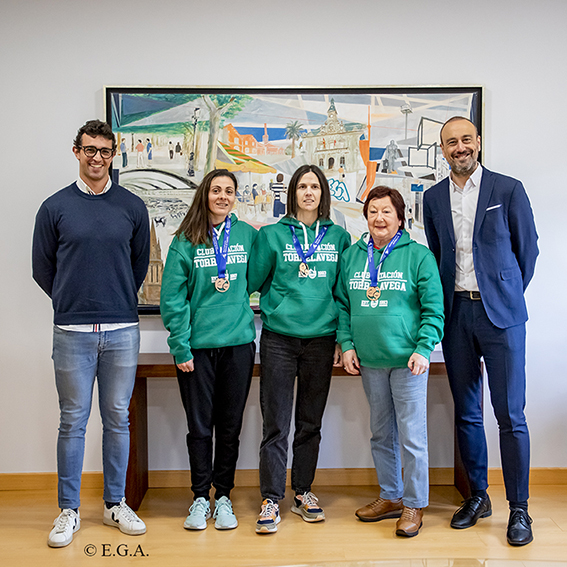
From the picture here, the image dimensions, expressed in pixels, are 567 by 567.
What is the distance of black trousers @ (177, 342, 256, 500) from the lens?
2311 mm

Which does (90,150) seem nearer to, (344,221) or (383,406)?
(344,221)

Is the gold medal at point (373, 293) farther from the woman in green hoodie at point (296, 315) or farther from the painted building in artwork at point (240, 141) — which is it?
the painted building in artwork at point (240, 141)

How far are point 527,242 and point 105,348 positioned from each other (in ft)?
6.33

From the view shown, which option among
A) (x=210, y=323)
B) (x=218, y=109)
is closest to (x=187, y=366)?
(x=210, y=323)

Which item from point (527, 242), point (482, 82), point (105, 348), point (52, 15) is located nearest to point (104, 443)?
point (105, 348)

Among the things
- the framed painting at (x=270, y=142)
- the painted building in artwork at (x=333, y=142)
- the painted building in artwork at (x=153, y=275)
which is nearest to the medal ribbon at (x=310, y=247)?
the framed painting at (x=270, y=142)

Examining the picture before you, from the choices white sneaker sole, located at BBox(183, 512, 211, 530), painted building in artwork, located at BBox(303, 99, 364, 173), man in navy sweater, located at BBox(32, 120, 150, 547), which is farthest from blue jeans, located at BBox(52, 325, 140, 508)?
painted building in artwork, located at BBox(303, 99, 364, 173)

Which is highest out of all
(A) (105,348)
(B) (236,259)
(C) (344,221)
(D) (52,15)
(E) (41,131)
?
(D) (52,15)

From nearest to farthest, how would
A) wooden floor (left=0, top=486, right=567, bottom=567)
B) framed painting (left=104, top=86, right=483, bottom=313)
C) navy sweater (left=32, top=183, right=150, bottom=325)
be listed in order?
wooden floor (left=0, top=486, right=567, bottom=567)
navy sweater (left=32, top=183, right=150, bottom=325)
framed painting (left=104, top=86, right=483, bottom=313)

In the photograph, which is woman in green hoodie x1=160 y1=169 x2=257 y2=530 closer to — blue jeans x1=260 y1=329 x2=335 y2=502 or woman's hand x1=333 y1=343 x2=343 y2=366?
blue jeans x1=260 y1=329 x2=335 y2=502

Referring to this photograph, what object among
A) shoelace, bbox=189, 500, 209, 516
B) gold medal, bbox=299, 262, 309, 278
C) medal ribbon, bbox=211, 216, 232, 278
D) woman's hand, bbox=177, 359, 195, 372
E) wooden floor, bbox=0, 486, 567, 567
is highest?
medal ribbon, bbox=211, 216, 232, 278

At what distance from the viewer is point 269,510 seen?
7.64 ft

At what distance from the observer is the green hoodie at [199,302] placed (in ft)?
7.41

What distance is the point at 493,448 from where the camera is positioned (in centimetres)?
297
